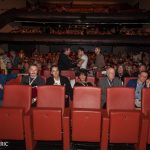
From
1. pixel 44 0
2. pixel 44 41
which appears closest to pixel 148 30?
pixel 44 41

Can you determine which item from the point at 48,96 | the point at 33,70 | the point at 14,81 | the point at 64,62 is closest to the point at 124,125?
the point at 48,96

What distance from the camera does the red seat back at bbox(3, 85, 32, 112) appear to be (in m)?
4.28

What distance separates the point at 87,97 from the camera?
14.1 feet

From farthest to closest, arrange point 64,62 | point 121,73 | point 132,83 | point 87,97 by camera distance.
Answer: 1. point 64,62
2. point 121,73
3. point 132,83
4. point 87,97

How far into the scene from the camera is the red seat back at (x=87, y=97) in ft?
14.0

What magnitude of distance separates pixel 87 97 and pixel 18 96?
1.06m

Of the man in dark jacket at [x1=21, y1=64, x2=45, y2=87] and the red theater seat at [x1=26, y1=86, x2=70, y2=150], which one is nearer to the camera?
the red theater seat at [x1=26, y1=86, x2=70, y2=150]

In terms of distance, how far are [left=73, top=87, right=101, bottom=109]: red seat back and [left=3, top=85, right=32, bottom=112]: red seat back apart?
0.72 meters

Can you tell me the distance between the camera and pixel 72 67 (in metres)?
7.71

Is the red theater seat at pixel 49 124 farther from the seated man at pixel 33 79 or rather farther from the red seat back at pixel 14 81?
the red seat back at pixel 14 81

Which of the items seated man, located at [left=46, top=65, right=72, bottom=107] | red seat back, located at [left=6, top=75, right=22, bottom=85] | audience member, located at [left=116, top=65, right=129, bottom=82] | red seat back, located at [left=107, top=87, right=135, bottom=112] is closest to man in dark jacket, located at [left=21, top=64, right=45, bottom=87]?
seated man, located at [left=46, top=65, right=72, bottom=107]

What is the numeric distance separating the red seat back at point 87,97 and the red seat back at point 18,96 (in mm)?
718

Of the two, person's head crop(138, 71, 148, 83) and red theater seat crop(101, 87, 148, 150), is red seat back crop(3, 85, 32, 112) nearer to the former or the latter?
red theater seat crop(101, 87, 148, 150)

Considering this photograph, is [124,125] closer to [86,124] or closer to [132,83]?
[86,124]
